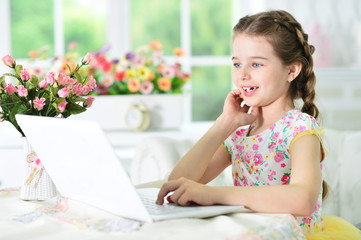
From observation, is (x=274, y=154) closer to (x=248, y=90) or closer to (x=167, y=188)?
(x=248, y=90)

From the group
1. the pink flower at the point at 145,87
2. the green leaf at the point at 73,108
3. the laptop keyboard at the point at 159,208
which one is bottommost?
the pink flower at the point at 145,87

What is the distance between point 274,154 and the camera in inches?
62.1

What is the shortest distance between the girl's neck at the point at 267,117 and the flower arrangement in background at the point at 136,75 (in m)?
1.71

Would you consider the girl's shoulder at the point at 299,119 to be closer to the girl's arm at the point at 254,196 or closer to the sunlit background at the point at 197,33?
the girl's arm at the point at 254,196

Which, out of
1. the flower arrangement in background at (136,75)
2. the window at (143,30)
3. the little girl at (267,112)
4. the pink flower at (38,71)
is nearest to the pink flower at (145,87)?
the flower arrangement in background at (136,75)

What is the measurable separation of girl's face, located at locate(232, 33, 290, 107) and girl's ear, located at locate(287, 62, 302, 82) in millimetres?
17

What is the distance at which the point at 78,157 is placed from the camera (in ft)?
3.46

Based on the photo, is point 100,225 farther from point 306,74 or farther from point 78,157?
point 306,74

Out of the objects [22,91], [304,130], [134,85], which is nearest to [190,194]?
[304,130]

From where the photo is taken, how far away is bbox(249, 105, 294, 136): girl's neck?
161 cm

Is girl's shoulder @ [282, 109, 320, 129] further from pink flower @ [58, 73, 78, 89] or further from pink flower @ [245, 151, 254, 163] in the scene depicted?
pink flower @ [58, 73, 78, 89]

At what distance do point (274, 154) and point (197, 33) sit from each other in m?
2.62

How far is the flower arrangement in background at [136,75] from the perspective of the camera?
3.31 m

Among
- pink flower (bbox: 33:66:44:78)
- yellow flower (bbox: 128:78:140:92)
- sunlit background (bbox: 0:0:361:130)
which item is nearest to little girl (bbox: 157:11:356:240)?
yellow flower (bbox: 128:78:140:92)
